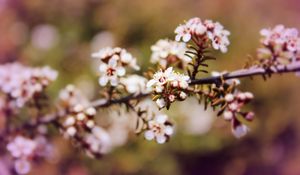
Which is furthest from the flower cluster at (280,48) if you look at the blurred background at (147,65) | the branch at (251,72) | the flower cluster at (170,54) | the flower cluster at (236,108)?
the blurred background at (147,65)

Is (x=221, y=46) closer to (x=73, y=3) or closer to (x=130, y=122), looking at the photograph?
(x=130, y=122)

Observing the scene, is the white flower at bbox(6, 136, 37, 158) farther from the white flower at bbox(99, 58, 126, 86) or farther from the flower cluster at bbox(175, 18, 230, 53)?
the flower cluster at bbox(175, 18, 230, 53)

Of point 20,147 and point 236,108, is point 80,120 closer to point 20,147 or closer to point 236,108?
point 20,147

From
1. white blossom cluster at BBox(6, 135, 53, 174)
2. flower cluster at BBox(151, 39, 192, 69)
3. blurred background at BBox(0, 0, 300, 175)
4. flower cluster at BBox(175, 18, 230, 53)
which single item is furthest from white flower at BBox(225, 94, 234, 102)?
blurred background at BBox(0, 0, 300, 175)

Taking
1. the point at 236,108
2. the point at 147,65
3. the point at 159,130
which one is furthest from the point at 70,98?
the point at 147,65

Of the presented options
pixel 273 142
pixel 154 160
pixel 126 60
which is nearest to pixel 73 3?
pixel 154 160
